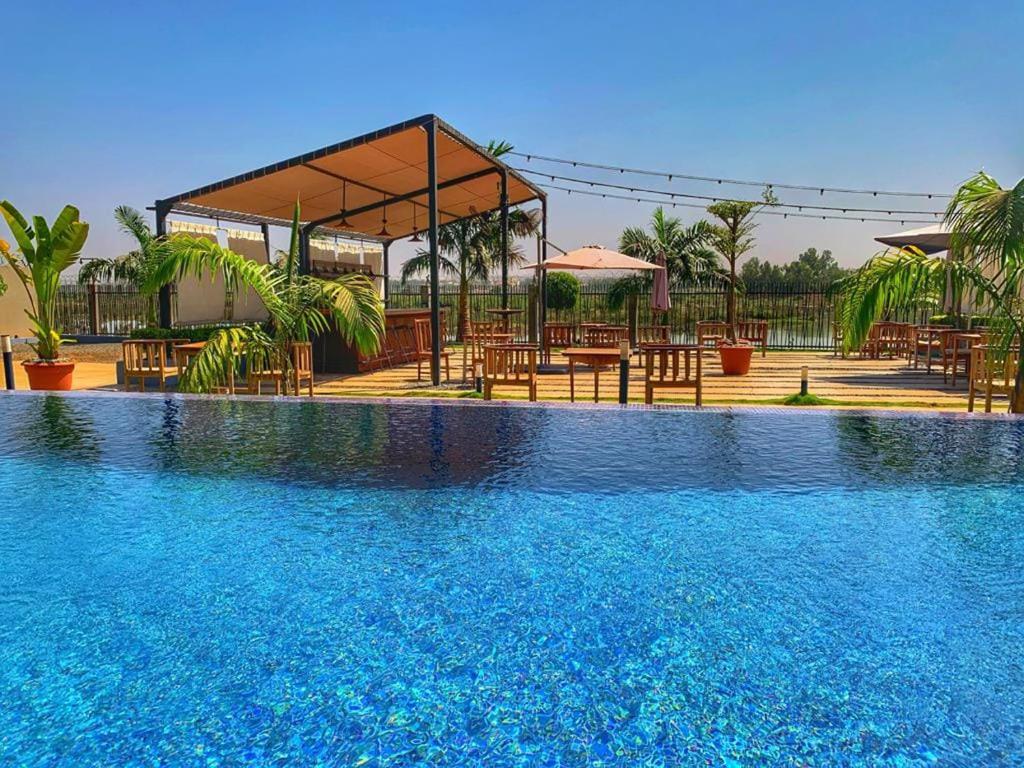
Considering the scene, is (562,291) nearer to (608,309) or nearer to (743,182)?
(608,309)

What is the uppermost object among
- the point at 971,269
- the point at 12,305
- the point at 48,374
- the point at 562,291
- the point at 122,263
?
the point at 122,263

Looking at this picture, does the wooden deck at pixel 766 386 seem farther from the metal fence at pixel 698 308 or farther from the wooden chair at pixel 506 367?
the metal fence at pixel 698 308

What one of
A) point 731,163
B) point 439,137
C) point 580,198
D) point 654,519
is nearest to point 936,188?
point 731,163

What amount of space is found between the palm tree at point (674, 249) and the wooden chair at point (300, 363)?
13858mm

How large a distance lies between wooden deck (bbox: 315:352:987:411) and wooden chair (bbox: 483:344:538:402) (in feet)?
2.78

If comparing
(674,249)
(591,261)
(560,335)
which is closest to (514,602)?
(591,261)

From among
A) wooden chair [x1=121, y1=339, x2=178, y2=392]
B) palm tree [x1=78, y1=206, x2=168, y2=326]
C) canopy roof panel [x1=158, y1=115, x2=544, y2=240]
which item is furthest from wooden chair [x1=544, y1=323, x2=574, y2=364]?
palm tree [x1=78, y1=206, x2=168, y2=326]

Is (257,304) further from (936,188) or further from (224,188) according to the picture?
(936,188)

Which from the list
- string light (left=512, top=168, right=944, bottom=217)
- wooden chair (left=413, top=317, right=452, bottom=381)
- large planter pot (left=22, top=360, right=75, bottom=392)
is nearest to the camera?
large planter pot (left=22, top=360, right=75, bottom=392)

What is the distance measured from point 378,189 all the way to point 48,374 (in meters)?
7.02

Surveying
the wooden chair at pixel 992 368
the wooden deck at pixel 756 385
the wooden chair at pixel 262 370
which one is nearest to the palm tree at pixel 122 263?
the wooden deck at pixel 756 385

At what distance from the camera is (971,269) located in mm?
6707

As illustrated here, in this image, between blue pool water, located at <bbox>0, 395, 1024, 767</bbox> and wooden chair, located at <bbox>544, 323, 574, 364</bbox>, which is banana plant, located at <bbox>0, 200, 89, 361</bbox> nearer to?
blue pool water, located at <bbox>0, 395, 1024, 767</bbox>

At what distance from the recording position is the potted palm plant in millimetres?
10234
